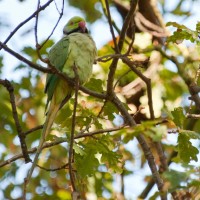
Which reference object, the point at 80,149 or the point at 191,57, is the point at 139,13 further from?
the point at 80,149

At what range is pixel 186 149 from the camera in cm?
341

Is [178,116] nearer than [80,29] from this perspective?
Yes

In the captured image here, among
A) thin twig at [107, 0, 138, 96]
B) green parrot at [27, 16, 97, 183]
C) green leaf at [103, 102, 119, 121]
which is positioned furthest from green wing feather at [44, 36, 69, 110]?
thin twig at [107, 0, 138, 96]

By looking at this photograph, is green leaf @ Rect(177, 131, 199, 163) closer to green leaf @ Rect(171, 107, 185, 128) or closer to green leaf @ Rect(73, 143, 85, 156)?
green leaf @ Rect(171, 107, 185, 128)

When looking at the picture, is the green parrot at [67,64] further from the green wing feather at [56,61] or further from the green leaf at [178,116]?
the green leaf at [178,116]

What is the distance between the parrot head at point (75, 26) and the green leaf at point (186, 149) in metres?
1.79

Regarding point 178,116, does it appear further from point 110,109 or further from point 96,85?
point 96,85

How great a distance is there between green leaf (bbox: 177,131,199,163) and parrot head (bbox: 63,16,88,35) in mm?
1787

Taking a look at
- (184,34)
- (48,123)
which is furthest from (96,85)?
(184,34)

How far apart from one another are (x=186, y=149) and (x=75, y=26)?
1.95 meters

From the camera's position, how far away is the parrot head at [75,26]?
15.9ft

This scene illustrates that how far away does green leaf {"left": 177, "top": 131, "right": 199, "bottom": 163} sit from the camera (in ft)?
11.0

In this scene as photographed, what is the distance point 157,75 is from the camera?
Result: 6.25 meters

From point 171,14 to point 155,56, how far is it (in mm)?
1165
